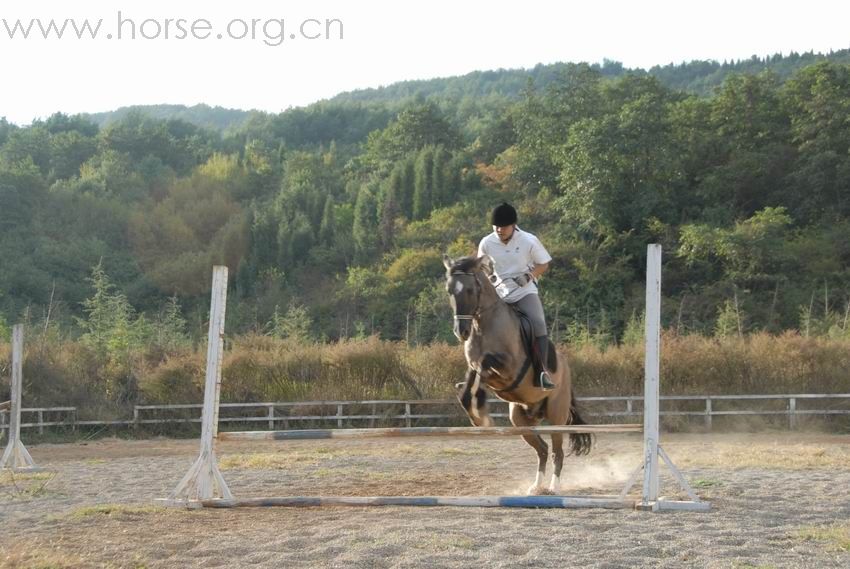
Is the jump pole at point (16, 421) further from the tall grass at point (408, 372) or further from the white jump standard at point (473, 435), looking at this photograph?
the tall grass at point (408, 372)

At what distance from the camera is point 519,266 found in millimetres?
10258

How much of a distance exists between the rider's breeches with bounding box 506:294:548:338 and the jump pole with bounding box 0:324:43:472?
6.85 meters

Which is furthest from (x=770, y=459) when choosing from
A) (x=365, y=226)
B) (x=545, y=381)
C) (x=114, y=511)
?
(x=365, y=226)

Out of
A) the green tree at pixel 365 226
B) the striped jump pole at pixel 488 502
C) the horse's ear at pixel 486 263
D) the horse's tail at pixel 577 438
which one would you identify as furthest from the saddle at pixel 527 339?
the green tree at pixel 365 226

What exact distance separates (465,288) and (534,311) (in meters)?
1.14

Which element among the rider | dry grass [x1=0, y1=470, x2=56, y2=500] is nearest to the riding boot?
the rider

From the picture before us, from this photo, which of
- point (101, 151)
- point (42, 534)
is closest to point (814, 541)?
point (42, 534)

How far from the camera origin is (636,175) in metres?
50.2

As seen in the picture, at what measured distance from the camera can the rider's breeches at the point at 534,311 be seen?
10109 mm

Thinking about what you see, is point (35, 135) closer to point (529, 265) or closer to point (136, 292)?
point (136, 292)

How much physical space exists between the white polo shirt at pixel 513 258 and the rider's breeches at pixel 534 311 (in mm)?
47

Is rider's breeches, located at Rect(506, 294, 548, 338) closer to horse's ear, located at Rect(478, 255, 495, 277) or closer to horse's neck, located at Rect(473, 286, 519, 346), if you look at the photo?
horse's neck, located at Rect(473, 286, 519, 346)

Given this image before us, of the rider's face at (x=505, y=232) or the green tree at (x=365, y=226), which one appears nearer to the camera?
the rider's face at (x=505, y=232)

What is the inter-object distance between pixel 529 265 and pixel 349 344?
56.6 ft
